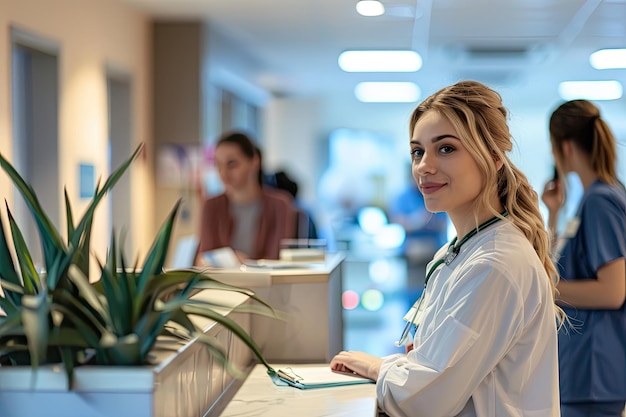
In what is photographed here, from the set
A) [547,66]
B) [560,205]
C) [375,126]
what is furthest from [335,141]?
[560,205]

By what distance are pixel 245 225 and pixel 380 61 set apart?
427cm

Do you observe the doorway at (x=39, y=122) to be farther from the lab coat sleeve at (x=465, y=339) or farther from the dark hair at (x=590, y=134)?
the lab coat sleeve at (x=465, y=339)

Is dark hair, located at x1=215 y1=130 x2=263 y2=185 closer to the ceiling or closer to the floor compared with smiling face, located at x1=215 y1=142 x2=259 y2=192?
closer to the ceiling

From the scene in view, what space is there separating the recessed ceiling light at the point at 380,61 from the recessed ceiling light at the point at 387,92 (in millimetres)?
1288

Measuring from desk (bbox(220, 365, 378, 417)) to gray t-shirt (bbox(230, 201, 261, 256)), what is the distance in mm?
1612

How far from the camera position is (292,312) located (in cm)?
243

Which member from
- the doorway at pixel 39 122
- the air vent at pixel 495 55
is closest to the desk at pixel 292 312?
the doorway at pixel 39 122

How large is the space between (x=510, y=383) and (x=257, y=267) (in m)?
1.11

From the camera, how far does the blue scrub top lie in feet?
8.34

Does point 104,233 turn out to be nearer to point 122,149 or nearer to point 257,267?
point 122,149

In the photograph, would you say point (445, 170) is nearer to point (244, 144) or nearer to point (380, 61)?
point (244, 144)

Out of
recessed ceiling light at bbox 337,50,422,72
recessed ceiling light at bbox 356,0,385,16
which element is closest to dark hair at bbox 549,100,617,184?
recessed ceiling light at bbox 356,0,385,16

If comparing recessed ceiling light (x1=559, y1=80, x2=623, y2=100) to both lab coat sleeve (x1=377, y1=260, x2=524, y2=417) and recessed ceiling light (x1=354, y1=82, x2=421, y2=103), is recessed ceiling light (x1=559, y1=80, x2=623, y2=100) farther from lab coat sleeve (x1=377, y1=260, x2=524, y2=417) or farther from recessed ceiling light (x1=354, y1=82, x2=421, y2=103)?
lab coat sleeve (x1=377, y1=260, x2=524, y2=417)

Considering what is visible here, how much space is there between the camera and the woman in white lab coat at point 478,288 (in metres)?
1.65
